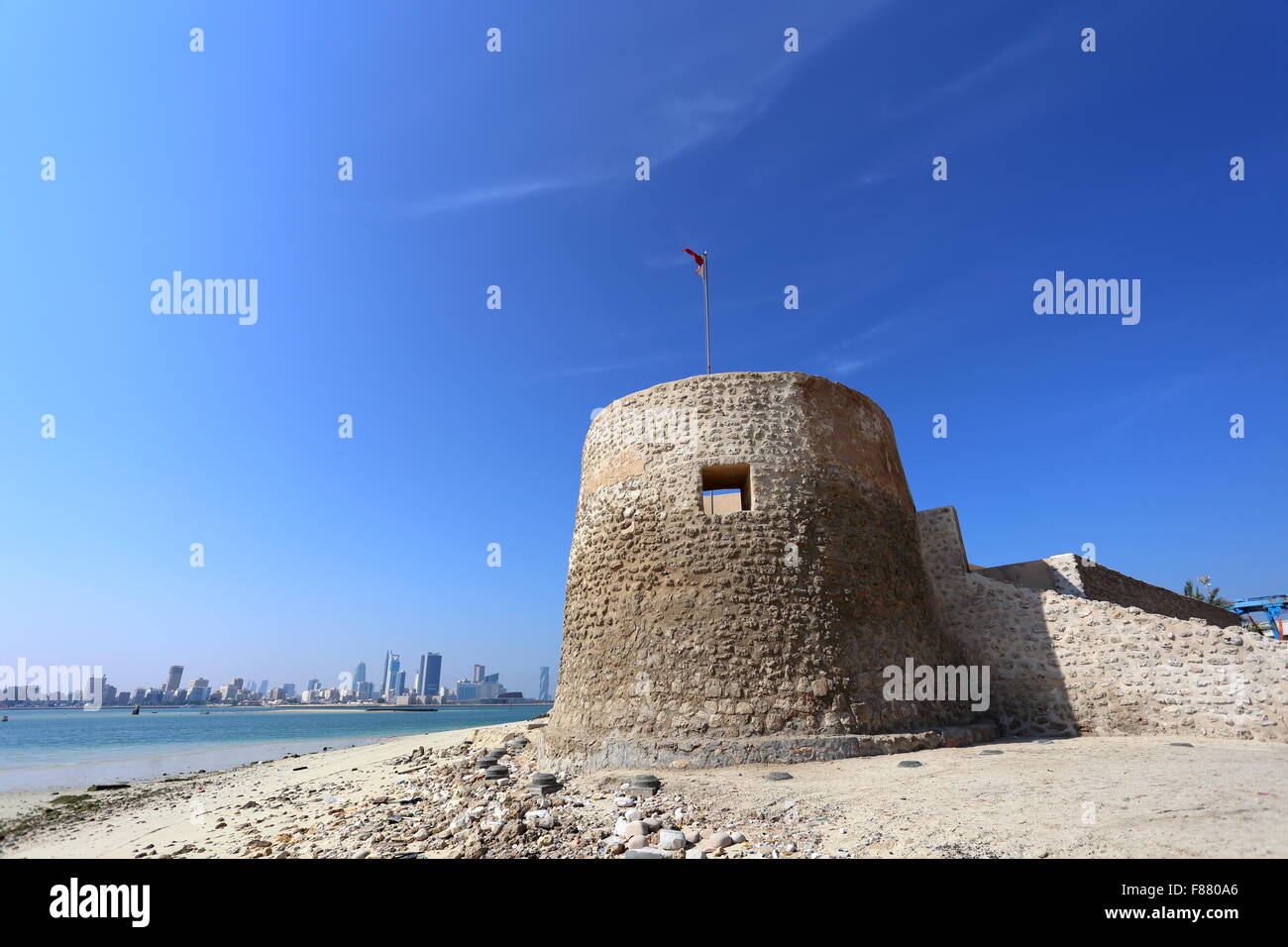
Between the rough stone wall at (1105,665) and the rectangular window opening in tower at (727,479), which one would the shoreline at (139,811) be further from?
the rough stone wall at (1105,665)

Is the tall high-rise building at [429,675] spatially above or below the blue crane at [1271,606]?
below

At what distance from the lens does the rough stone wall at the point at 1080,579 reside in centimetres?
1188

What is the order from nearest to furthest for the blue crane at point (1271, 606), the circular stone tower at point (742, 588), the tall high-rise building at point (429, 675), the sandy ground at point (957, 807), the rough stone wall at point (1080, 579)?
the sandy ground at point (957, 807) → the circular stone tower at point (742, 588) → the rough stone wall at point (1080, 579) → the blue crane at point (1271, 606) → the tall high-rise building at point (429, 675)

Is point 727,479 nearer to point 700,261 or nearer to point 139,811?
point 700,261

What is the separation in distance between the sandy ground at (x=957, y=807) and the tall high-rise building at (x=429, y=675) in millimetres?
131755

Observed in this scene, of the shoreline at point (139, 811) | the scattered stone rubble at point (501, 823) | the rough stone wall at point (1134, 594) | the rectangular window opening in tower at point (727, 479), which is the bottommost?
the shoreline at point (139, 811)

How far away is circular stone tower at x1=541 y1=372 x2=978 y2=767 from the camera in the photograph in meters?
7.52

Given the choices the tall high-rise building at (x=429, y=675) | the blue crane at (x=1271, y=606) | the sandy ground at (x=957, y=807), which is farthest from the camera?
the tall high-rise building at (x=429, y=675)

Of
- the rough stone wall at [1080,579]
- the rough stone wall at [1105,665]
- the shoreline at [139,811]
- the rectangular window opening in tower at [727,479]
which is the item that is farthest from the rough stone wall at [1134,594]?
the shoreline at [139,811]

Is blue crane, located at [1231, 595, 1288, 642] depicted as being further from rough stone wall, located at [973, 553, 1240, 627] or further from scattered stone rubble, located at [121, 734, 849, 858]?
scattered stone rubble, located at [121, 734, 849, 858]

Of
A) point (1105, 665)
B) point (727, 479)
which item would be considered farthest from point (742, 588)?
point (1105, 665)

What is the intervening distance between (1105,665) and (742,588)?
5900mm
